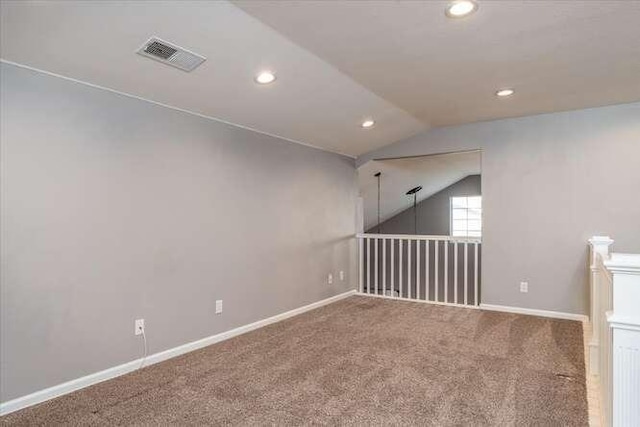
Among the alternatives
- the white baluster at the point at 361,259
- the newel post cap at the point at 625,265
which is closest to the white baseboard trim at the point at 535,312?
the white baluster at the point at 361,259

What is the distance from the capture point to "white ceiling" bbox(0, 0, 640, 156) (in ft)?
6.80

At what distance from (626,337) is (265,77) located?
2.64 metres

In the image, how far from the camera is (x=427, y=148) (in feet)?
16.5

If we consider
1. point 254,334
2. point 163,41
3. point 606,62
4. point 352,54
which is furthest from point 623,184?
point 163,41

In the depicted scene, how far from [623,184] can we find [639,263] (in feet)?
11.5

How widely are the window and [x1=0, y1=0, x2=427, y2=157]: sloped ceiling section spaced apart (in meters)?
4.76

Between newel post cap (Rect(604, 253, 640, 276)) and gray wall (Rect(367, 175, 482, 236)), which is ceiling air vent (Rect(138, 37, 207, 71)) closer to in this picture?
newel post cap (Rect(604, 253, 640, 276))

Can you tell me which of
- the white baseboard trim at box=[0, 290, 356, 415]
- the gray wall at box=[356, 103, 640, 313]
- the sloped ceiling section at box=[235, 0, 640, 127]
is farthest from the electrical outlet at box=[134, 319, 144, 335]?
the gray wall at box=[356, 103, 640, 313]

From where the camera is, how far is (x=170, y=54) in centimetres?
243

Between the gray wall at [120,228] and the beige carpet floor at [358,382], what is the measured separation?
294 millimetres

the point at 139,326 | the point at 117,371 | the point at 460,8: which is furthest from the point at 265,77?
the point at 117,371

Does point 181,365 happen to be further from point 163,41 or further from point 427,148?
point 427,148

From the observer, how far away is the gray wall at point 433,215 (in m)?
8.04

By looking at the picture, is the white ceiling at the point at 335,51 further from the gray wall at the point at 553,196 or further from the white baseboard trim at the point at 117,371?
the white baseboard trim at the point at 117,371
